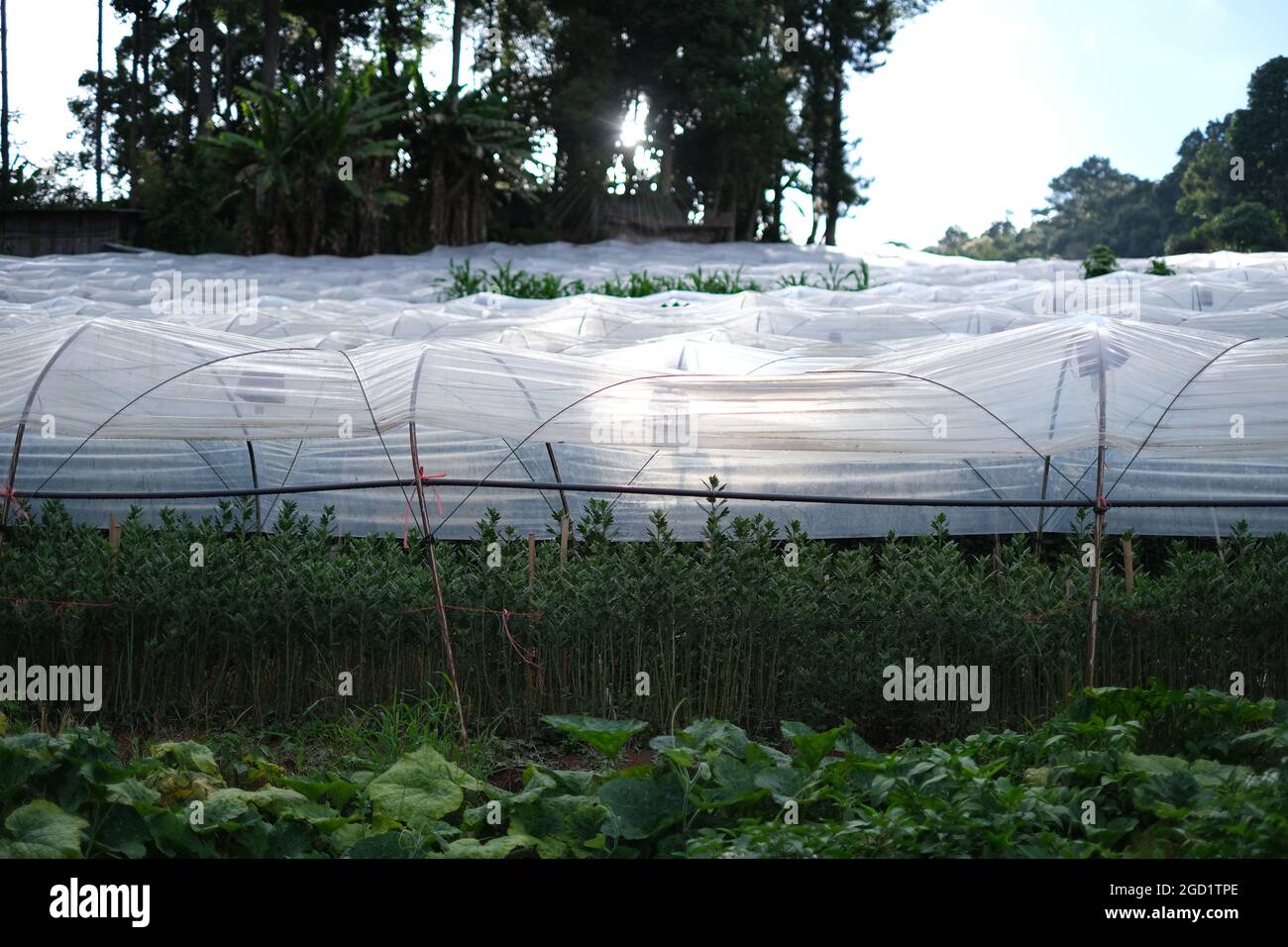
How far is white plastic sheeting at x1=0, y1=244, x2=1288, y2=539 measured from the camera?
25.3 ft

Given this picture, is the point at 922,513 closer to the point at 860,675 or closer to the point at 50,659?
the point at 860,675

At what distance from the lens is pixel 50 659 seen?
7699 mm

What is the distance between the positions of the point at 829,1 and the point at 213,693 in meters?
33.4

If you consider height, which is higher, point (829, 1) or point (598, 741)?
point (829, 1)

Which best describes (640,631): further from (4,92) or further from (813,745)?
(4,92)

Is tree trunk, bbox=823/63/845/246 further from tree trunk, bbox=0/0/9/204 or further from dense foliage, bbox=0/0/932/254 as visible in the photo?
tree trunk, bbox=0/0/9/204

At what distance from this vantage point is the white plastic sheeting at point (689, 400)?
25.3 feet

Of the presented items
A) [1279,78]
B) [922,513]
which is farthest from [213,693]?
[1279,78]

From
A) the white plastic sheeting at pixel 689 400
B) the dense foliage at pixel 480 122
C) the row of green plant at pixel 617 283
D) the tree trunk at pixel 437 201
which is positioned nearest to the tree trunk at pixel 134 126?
the dense foliage at pixel 480 122

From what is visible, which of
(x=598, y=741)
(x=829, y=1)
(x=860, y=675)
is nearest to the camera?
(x=598, y=741)

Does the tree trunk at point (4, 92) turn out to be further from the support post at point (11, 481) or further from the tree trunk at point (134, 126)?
the support post at point (11, 481)

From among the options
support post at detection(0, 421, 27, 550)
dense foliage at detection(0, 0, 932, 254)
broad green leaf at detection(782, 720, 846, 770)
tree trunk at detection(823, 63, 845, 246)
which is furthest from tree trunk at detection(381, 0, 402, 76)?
broad green leaf at detection(782, 720, 846, 770)

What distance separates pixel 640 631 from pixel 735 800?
268 cm

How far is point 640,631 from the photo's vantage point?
7.32 meters
